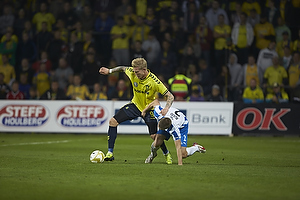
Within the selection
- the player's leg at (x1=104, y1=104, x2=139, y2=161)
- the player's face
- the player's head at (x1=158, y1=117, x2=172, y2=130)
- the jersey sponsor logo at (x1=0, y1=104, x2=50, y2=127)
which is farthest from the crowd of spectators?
the player's head at (x1=158, y1=117, x2=172, y2=130)

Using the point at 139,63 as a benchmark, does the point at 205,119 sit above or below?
below

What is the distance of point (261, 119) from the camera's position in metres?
19.8

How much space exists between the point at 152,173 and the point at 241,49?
1324 centimetres

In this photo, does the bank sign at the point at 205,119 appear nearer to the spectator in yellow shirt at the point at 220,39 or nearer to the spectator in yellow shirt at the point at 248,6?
the spectator in yellow shirt at the point at 220,39

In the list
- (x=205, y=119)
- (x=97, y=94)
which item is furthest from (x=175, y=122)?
(x=97, y=94)

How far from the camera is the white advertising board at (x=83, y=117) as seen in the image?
19797 mm

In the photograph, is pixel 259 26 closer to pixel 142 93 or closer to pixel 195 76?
pixel 195 76

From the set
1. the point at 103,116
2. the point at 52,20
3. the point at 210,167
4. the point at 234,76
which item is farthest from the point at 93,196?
the point at 52,20

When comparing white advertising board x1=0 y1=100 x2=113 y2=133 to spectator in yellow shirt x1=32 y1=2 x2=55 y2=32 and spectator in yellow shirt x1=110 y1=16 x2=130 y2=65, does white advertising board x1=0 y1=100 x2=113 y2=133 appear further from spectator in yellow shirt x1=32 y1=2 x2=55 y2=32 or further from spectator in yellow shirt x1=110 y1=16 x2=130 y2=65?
spectator in yellow shirt x1=32 y1=2 x2=55 y2=32

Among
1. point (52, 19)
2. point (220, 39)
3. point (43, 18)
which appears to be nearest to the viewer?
point (220, 39)

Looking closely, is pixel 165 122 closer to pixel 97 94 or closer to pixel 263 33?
pixel 97 94

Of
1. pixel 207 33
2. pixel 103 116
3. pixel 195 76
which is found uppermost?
pixel 207 33

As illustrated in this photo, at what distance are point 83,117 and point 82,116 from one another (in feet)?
0.18

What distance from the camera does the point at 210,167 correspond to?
10297 millimetres
